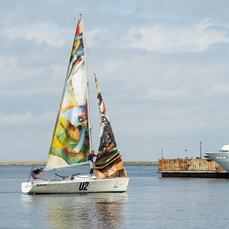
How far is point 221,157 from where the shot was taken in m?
90.6

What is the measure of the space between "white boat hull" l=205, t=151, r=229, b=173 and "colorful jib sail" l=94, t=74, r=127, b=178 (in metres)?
41.7

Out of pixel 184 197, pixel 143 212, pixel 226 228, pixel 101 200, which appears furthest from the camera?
pixel 184 197

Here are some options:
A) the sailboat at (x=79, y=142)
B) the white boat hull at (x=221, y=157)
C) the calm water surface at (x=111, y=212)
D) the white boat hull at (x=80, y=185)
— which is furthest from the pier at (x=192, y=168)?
the white boat hull at (x=80, y=185)

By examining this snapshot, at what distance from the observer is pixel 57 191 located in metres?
51.3

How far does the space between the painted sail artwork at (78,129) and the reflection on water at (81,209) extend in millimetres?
3165

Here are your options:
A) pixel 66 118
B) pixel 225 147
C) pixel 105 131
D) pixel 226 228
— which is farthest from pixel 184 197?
pixel 225 147

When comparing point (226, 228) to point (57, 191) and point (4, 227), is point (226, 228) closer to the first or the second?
point (4, 227)

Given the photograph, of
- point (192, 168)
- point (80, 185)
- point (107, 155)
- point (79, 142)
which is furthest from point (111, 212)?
point (192, 168)

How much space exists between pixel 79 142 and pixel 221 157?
145 feet

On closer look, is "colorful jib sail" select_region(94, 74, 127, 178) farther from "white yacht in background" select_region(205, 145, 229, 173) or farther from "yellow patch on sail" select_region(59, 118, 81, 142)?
"white yacht in background" select_region(205, 145, 229, 173)

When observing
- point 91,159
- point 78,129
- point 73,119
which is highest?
point 73,119

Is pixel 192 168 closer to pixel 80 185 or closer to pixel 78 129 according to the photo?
pixel 78 129

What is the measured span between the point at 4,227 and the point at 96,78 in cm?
2315

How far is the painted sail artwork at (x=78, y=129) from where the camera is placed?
171 ft
